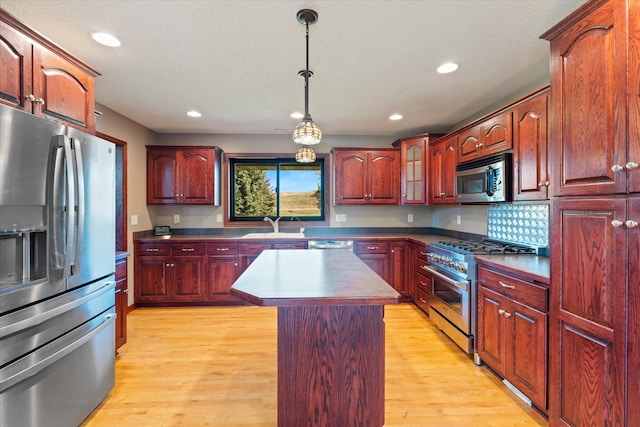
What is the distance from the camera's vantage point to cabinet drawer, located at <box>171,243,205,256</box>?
382cm

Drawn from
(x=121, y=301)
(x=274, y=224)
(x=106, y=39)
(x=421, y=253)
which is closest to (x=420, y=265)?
(x=421, y=253)

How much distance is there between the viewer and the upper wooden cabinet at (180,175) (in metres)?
4.03

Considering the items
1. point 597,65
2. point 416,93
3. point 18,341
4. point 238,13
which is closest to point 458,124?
point 416,93

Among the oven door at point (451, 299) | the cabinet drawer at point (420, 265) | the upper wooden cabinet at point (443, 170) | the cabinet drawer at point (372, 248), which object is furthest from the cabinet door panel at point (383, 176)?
→ the oven door at point (451, 299)

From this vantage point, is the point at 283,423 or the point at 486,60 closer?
the point at 283,423

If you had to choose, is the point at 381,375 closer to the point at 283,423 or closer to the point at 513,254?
the point at 283,423

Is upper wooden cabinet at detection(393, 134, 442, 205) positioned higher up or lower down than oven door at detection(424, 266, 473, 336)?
higher up

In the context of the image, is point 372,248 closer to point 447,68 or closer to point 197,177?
point 447,68

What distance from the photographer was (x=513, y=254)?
2447 millimetres

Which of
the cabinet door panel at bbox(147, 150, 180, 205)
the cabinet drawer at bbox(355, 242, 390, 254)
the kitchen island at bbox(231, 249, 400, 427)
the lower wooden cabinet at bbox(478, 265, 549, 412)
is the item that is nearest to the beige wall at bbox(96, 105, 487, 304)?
the cabinet door panel at bbox(147, 150, 180, 205)

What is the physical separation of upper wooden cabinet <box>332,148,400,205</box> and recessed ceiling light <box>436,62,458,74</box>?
1836 millimetres

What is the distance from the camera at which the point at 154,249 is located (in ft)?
12.4

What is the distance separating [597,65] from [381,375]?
1.82m

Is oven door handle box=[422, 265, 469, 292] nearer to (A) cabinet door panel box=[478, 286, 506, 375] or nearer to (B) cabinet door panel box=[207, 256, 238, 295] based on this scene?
(A) cabinet door panel box=[478, 286, 506, 375]
